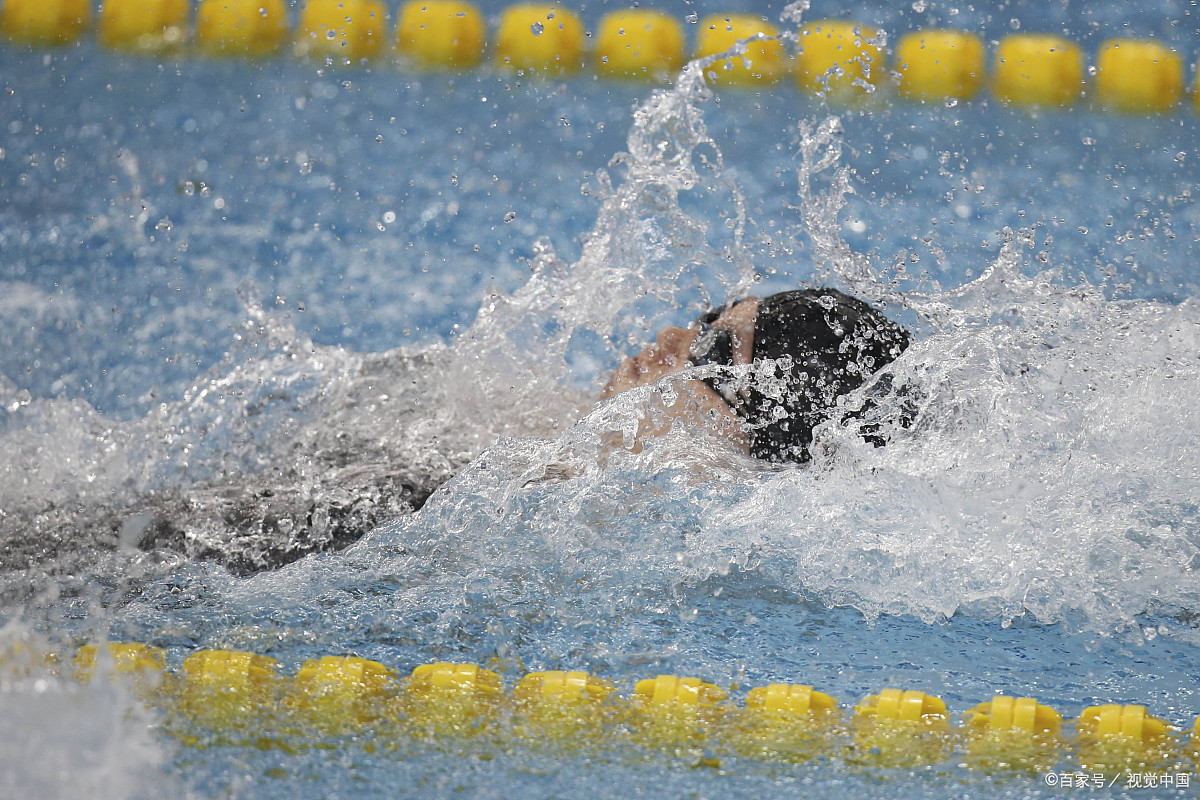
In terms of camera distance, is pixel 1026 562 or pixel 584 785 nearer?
pixel 584 785

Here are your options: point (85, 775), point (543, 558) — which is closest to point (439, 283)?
point (543, 558)

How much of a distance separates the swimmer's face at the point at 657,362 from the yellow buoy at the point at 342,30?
104 inches

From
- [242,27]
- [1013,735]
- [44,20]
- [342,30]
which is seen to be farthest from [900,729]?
[44,20]

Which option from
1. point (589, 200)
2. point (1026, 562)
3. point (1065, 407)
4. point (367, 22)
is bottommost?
point (1026, 562)

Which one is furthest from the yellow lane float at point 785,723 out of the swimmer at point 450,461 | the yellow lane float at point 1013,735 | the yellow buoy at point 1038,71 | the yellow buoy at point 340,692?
the yellow buoy at point 1038,71

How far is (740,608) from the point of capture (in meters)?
1.28

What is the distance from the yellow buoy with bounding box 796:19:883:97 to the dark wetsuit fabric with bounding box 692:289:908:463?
2.42m

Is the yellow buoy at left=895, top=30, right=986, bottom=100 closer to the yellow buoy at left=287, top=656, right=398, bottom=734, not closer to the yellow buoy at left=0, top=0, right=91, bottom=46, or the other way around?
the yellow buoy at left=0, top=0, right=91, bottom=46

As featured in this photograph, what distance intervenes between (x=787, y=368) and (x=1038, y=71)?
2.80 metres

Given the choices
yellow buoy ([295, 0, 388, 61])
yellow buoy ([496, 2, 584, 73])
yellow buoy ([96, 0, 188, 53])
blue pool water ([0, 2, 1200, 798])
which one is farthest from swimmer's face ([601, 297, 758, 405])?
yellow buoy ([96, 0, 188, 53])

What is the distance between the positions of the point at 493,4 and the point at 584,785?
3614mm

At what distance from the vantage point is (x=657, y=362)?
1.68 metres

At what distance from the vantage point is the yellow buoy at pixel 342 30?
3.92 meters

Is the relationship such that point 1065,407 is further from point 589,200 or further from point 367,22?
point 367,22
